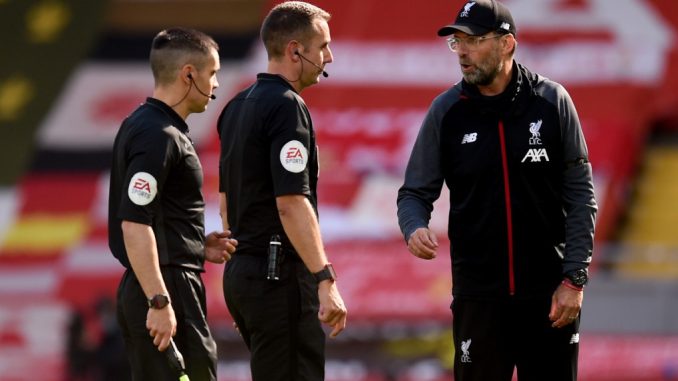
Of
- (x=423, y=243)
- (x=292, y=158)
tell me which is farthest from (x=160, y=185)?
(x=423, y=243)

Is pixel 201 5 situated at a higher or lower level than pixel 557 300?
higher

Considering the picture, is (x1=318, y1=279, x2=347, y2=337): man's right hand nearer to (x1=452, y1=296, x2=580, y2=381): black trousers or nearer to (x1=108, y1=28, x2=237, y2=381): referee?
(x1=108, y1=28, x2=237, y2=381): referee

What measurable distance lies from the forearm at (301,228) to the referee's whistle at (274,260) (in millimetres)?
114

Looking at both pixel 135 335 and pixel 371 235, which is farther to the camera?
pixel 371 235

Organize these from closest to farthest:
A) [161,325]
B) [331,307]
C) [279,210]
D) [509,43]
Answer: [161,325]
[331,307]
[279,210]
[509,43]

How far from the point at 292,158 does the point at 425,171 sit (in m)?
0.59

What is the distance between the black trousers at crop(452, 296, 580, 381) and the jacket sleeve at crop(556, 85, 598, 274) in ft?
0.72

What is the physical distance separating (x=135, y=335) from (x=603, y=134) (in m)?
9.44

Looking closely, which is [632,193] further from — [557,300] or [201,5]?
[557,300]

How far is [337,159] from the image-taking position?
14023 mm

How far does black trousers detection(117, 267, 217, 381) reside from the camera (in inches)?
200

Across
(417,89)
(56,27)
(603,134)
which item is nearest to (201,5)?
(56,27)

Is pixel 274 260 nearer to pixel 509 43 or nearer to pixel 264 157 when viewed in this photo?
pixel 264 157

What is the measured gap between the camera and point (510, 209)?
535 cm
